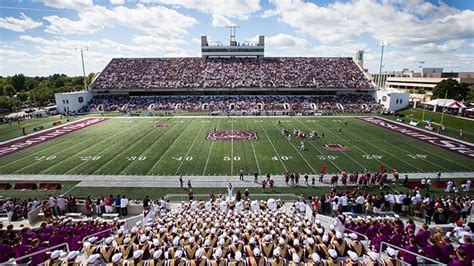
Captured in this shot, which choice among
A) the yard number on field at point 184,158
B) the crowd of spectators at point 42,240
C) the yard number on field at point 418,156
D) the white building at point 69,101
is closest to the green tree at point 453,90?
the yard number on field at point 418,156

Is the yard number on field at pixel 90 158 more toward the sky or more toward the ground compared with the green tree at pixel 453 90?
more toward the ground

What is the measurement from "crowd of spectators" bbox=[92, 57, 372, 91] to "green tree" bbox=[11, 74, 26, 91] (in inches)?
1862

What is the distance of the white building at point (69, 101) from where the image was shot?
157ft

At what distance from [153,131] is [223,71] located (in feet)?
108

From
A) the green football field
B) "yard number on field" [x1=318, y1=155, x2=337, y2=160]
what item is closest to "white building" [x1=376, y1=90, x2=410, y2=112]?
the green football field

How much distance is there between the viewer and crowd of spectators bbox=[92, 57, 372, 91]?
57.3m

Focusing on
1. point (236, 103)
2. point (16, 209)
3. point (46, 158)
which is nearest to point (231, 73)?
point (236, 103)

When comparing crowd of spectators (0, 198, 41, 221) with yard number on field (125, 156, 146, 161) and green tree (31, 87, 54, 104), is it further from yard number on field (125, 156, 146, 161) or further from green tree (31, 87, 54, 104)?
green tree (31, 87, 54, 104)


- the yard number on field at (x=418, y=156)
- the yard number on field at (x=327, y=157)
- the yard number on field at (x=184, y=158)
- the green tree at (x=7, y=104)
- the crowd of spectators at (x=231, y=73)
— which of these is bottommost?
the yard number on field at (x=184, y=158)

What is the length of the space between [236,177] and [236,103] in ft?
115

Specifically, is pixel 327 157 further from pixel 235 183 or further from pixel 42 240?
pixel 42 240

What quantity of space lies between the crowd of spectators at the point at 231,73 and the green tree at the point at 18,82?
155 ft

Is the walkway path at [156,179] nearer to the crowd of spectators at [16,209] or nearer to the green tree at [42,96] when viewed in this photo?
the crowd of spectators at [16,209]

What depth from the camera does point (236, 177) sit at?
62.9 ft
